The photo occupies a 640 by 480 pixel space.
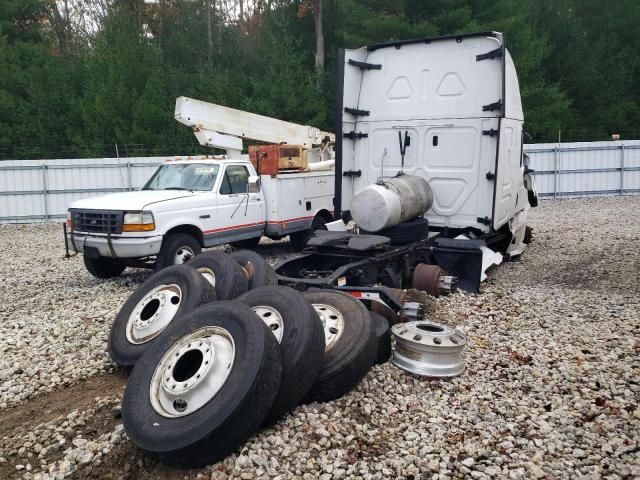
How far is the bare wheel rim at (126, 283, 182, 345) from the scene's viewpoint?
510 centimetres

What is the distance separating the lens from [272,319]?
4.30 m

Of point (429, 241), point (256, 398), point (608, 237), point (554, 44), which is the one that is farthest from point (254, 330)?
point (554, 44)

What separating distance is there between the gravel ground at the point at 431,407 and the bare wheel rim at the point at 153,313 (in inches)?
15.9

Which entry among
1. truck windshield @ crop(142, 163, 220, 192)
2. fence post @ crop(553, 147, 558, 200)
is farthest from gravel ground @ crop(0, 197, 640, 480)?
fence post @ crop(553, 147, 558, 200)

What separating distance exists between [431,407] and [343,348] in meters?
0.79

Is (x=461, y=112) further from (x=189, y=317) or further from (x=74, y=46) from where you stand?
(x=74, y=46)

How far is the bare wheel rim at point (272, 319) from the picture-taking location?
4.15m

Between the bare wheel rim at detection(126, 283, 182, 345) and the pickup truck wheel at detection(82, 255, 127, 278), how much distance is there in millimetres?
3543

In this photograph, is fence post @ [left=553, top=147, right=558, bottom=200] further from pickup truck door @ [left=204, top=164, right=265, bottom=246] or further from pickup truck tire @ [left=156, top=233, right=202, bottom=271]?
pickup truck tire @ [left=156, top=233, right=202, bottom=271]

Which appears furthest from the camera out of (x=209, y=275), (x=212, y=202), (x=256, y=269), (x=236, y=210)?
(x=236, y=210)

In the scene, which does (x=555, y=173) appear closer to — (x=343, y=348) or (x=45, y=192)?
(x=45, y=192)

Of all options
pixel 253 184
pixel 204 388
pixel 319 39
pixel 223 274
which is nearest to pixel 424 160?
pixel 253 184

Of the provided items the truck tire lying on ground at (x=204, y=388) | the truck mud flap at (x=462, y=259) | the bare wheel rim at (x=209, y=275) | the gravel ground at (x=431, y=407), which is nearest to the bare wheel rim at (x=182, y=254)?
the gravel ground at (x=431, y=407)

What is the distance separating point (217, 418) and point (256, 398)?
26 cm
